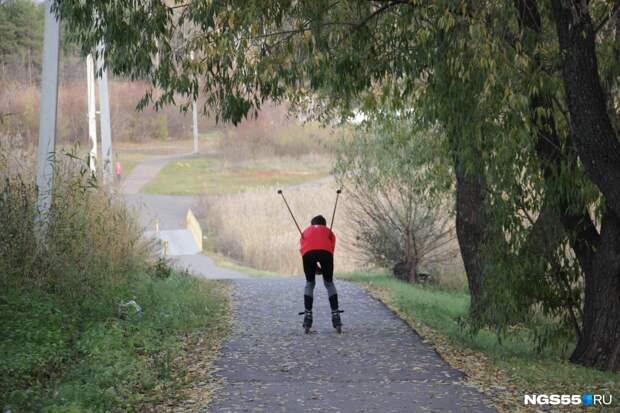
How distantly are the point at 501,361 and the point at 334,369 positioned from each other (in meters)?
2.01

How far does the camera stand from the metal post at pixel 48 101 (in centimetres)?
1412

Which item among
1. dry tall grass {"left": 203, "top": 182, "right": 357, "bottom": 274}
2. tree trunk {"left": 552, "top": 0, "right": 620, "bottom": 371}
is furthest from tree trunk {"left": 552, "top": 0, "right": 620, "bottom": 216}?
dry tall grass {"left": 203, "top": 182, "right": 357, "bottom": 274}

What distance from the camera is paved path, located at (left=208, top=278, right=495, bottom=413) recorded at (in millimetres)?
9203

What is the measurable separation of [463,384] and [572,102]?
2.95 m

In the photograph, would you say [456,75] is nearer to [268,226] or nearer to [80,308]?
[80,308]

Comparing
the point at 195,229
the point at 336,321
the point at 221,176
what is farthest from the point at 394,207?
the point at 221,176

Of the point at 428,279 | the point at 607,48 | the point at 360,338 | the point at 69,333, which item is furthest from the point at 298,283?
the point at 607,48

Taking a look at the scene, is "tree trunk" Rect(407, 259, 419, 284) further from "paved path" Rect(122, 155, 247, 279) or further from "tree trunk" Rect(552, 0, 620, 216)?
"tree trunk" Rect(552, 0, 620, 216)

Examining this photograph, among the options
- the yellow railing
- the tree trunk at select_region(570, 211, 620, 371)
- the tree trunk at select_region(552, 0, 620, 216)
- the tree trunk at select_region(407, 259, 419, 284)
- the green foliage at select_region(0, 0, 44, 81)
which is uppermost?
the green foliage at select_region(0, 0, 44, 81)

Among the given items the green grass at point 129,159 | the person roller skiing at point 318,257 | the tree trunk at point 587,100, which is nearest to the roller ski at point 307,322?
the person roller skiing at point 318,257

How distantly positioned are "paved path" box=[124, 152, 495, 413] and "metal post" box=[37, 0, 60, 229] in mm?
3461

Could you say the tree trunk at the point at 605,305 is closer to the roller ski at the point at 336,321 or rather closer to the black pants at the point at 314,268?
the roller ski at the point at 336,321

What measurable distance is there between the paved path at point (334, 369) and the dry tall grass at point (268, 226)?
1500cm

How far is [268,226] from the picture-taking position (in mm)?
36656
